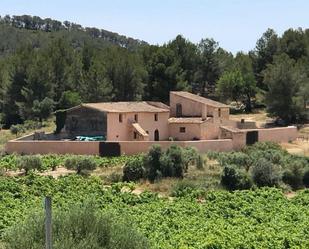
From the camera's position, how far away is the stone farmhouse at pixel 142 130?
47594mm

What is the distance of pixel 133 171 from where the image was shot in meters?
39.8

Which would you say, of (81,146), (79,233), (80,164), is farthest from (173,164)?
(79,233)

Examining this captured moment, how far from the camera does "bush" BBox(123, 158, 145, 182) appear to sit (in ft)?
130

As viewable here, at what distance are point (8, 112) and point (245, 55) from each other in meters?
33.0

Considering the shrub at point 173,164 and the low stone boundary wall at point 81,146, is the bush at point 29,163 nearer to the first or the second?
the low stone boundary wall at point 81,146

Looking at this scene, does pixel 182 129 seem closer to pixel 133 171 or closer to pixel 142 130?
pixel 142 130

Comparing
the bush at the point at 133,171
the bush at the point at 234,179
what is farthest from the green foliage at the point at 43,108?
the bush at the point at 234,179

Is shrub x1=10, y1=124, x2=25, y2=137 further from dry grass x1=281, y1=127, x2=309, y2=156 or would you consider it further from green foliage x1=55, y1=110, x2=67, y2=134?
dry grass x1=281, y1=127, x2=309, y2=156

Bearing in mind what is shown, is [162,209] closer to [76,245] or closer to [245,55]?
[76,245]

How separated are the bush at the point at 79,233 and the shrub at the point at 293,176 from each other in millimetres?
24036

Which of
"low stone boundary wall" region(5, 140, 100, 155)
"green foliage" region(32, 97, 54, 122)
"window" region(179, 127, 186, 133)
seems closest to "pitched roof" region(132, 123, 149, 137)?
"window" region(179, 127, 186, 133)

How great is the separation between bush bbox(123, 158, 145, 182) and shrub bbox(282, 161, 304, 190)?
28.9 ft

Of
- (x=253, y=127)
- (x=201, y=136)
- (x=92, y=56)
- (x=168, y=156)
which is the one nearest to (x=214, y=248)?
(x=168, y=156)

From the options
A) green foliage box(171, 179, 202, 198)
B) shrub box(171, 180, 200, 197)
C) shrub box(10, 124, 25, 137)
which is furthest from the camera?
shrub box(10, 124, 25, 137)
